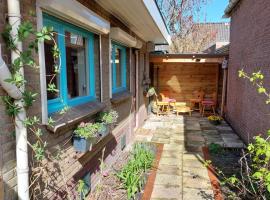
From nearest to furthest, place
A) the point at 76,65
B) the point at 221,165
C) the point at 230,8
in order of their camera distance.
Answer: the point at 76,65 → the point at 221,165 → the point at 230,8

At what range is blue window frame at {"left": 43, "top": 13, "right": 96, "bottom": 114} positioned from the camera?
8.83ft

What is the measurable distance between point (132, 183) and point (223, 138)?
3.86 metres

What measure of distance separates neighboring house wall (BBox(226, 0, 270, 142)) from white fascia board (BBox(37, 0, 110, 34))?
3.15 metres

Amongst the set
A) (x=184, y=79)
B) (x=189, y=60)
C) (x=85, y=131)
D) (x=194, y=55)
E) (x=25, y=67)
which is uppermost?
(x=194, y=55)

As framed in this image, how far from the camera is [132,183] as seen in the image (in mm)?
3668

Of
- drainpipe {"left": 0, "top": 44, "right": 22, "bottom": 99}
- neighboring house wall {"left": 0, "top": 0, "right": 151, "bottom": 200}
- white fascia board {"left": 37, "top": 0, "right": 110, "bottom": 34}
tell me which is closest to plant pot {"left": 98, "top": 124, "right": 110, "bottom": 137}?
neighboring house wall {"left": 0, "top": 0, "right": 151, "bottom": 200}

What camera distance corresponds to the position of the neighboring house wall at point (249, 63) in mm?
4691

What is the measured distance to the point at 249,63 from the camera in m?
5.81

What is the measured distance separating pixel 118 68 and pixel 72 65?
244cm

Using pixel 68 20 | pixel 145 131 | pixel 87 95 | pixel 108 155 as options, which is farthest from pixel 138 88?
pixel 68 20

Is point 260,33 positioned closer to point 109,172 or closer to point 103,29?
point 103,29

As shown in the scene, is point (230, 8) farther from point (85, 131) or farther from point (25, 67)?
point (25, 67)

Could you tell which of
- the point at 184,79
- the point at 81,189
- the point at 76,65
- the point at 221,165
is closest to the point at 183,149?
the point at 221,165

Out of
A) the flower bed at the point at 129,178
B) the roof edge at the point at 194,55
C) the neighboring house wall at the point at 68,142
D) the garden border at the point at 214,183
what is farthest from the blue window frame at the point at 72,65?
the roof edge at the point at 194,55
